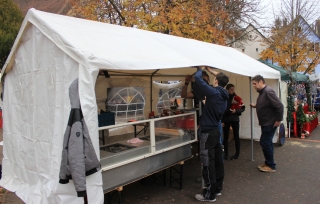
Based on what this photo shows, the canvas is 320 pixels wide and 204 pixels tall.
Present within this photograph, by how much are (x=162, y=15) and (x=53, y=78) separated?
23.0 feet

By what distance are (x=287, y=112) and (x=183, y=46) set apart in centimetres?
523

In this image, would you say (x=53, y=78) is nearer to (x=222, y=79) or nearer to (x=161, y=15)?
(x=222, y=79)

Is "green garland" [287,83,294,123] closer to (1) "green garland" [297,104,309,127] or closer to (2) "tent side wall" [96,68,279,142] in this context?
(1) "green garland" [297,104,309,127]

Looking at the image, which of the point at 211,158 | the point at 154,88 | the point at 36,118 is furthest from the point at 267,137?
the point at 36,118

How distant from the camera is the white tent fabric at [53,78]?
303cm

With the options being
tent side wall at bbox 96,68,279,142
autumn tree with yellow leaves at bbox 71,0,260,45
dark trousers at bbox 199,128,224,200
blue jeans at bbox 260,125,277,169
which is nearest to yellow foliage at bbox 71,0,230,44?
autumn tree with yellow leaves at bbox 71,0,260,45

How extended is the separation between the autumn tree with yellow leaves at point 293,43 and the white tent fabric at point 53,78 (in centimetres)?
1252

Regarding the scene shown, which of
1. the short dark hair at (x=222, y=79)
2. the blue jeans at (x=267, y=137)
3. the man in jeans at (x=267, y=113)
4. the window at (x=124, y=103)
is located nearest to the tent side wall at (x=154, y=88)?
the window at (x=124, y=103)

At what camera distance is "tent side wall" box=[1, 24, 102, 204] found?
3.24 meters

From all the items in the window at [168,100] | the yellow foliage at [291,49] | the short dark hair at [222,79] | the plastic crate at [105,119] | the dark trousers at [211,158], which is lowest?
the dark trousers at [211,158]

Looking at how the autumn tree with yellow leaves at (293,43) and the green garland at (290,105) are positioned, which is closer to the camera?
the green garland at (290,105)

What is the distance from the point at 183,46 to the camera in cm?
523

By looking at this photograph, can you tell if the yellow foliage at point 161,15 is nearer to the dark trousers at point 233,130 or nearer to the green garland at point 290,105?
the green garland at point 290,105

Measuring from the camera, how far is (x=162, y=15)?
973cm
